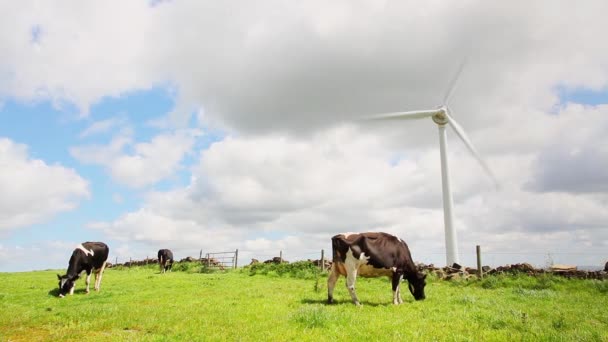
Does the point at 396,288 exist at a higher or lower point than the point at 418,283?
lower

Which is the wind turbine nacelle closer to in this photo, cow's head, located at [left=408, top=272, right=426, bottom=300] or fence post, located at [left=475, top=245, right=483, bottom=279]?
fence post, located at [left=475, top=245, right=483, bottom=279]

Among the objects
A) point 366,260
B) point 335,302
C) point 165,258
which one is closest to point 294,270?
point 335,302

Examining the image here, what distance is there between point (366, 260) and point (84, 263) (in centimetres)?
1406

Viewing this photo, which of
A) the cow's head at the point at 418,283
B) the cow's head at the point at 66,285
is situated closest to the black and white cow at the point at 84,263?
the cow's head at the point at 66,285

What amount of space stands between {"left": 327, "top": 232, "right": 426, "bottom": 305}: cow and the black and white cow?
12631mm

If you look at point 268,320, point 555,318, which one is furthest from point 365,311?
point 555,318

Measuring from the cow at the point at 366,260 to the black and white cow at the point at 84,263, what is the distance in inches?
497

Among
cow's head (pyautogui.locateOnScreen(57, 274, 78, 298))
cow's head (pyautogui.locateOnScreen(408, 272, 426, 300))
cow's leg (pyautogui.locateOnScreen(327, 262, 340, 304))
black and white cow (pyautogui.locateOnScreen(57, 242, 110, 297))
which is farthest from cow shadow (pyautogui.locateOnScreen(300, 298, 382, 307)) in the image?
cow's head (pyautogui.locateOnScreen(57, 274, 78, 298))

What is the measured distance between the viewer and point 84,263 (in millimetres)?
20016

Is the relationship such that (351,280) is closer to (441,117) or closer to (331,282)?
(331,282)

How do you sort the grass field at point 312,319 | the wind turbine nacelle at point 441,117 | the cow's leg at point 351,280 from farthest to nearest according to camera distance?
the wind turbine nacelle at point 441,117 → the cow's leg at point 351,280 → the grass field at point 312,319

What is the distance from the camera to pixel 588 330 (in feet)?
31.2

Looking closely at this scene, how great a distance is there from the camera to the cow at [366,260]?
541 inches

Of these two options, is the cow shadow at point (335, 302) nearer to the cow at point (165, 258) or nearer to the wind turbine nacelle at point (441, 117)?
the wind turbine nacelle at point (441, 117)
